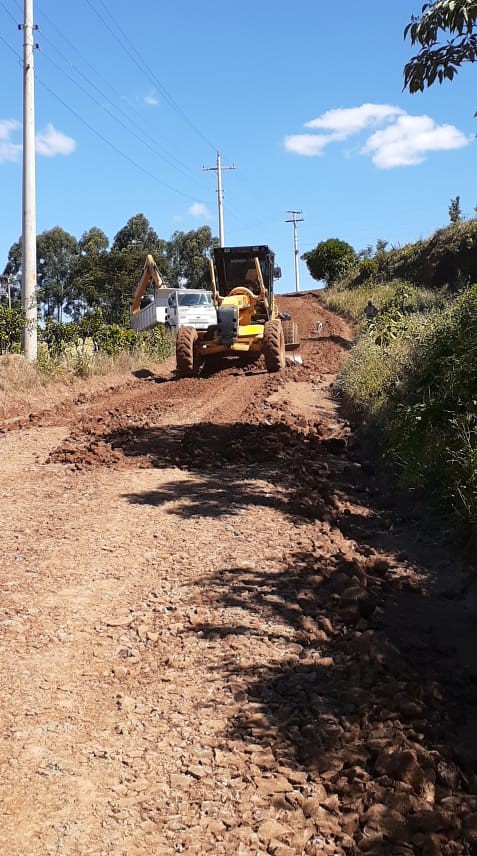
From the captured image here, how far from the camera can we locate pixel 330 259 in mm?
56188

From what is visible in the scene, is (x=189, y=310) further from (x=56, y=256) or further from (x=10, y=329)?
(x=56, y=256)

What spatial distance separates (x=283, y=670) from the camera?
3.81 metres

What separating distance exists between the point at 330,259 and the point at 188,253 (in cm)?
1107

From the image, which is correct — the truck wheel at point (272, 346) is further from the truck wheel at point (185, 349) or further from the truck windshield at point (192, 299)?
the truck windshield at point (192, 299)

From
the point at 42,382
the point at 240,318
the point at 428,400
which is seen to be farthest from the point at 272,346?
the point at 428,400

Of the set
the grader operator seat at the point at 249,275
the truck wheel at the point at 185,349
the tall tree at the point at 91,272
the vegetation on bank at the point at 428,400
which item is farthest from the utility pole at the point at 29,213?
the tall tree at the point at 91,272

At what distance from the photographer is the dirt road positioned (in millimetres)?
2668

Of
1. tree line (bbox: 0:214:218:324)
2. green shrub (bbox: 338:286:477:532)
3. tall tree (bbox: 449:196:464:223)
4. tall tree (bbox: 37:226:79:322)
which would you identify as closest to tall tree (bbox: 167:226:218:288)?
tree line (bbox: 0:214:218:324)

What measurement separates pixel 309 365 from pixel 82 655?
1600 centimetres

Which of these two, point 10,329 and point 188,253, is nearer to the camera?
point 10,329

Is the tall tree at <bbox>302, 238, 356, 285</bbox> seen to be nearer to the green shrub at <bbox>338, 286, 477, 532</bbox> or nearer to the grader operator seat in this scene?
the grader operator seat

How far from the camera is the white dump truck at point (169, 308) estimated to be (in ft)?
79.9

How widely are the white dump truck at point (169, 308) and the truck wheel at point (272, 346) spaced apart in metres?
6.81

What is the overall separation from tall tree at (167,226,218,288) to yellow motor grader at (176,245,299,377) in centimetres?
4056
